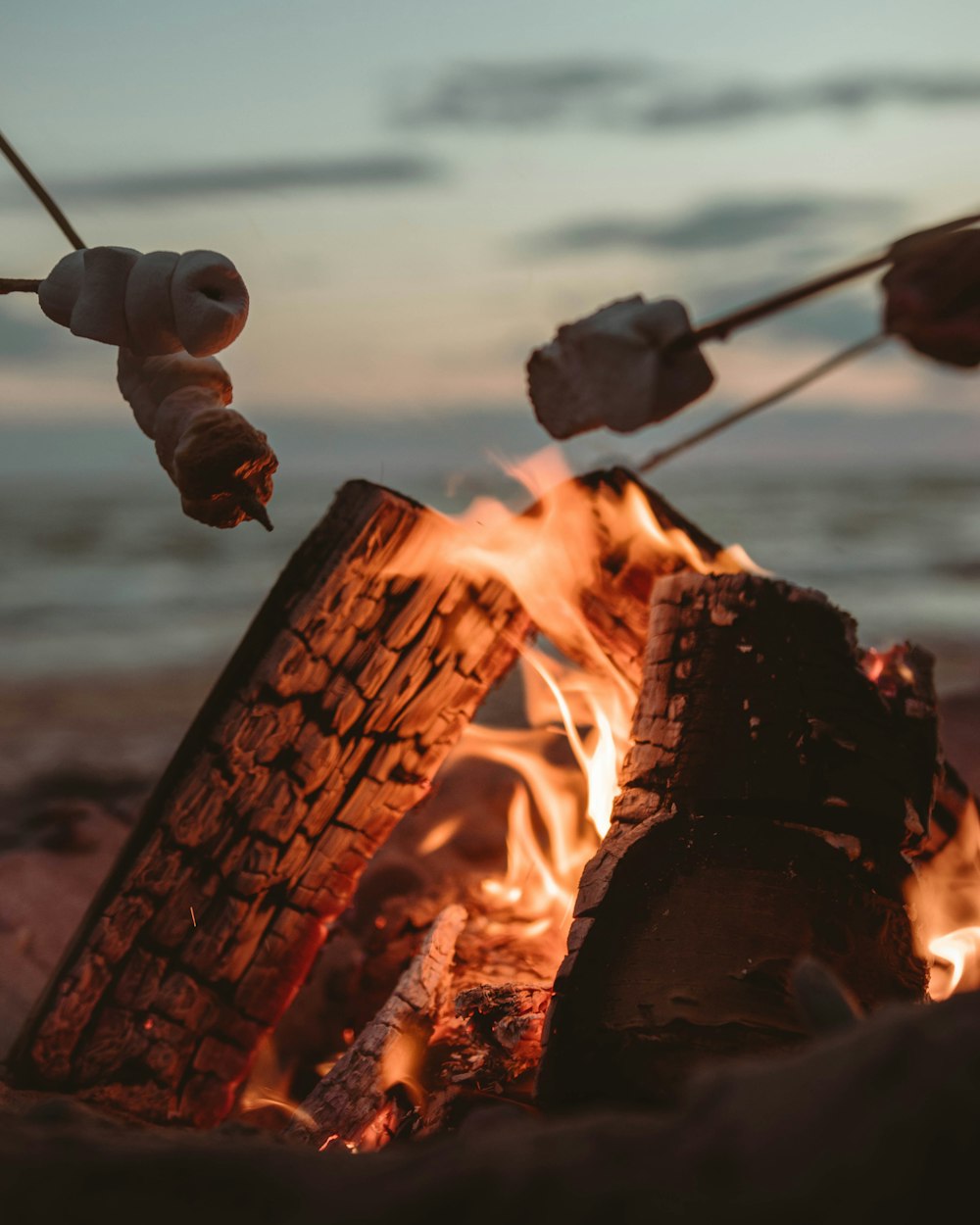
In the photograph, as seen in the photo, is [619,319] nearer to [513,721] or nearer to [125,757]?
[125,757]

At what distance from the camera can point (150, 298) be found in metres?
1.69

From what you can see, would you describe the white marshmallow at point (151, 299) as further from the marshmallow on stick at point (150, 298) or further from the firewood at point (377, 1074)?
the firewood at point (377, 1074)

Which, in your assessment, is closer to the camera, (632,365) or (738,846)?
(632,365)

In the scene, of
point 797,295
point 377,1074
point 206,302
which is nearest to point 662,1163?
point 797,295

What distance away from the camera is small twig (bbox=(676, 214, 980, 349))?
1195 millimetres

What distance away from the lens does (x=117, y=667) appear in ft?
36.4

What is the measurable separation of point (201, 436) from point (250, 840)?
122cm

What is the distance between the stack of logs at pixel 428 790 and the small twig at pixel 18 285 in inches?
36.2

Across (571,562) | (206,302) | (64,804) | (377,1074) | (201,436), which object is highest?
(206,302)

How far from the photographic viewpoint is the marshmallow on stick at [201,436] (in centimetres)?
165

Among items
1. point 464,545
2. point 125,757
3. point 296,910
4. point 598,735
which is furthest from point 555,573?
point 125,757

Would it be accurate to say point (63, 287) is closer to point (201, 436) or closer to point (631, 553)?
point (201, 436)

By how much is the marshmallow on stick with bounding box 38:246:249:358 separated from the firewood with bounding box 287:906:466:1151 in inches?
60.0

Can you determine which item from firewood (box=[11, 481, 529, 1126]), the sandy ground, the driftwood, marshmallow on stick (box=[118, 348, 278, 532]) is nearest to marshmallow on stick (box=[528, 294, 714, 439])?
marshmallow on stick (box=[118, 348, 278, 532])
